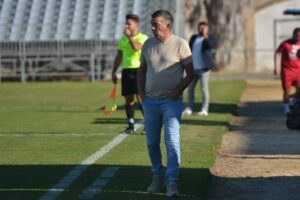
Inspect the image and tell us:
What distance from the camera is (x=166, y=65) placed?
1095 centimetres

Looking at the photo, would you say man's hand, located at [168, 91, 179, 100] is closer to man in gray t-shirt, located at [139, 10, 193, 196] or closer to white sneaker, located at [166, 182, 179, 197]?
man in gray t-shirt, located at [139, 10, 193, 196]

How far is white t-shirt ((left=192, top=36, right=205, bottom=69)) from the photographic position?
22109 mm

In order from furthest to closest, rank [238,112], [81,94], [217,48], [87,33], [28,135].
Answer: [217,48], [87,33], [81,94], [238,112], [28,135]

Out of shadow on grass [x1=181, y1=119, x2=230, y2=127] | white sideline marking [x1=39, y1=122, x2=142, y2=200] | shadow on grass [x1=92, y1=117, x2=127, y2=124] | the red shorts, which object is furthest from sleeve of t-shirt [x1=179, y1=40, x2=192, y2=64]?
the red shorts

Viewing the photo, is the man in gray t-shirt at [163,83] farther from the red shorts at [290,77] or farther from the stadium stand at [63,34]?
the stadium stand at [63,34]

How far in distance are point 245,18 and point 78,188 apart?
3656 centimetres

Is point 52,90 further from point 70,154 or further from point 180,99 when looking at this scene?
point 180,99

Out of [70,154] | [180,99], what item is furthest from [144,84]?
[70,154]

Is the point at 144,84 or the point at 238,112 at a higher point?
the point at 144,84

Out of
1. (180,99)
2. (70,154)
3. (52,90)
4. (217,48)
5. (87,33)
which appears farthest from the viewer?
(217,48)

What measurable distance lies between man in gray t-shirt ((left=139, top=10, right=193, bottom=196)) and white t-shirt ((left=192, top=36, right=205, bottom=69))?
36.2 ft

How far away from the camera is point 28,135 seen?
56.2ft

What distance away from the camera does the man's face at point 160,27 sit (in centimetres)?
1084

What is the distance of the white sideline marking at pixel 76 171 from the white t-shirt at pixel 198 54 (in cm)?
583
